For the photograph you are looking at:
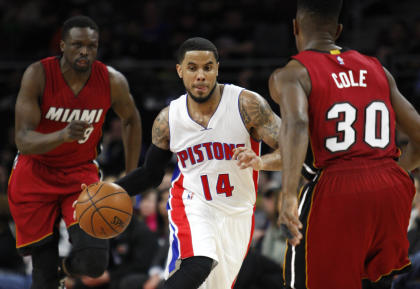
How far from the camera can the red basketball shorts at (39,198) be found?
5.57 m

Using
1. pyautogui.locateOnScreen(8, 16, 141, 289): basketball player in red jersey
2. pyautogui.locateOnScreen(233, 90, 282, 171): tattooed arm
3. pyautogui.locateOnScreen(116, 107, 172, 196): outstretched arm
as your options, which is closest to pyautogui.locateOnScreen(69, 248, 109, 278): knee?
Result: pyautogui.locateOnScreen(8, 16, 141, 289): basketball player in red jersey

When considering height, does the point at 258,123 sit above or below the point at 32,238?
above

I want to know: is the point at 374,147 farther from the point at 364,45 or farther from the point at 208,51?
the point at 364,45

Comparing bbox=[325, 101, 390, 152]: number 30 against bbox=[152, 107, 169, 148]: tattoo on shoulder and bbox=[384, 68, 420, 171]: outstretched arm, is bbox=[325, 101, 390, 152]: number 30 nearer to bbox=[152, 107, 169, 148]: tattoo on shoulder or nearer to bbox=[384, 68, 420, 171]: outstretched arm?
bbox=[384, 68, 420, 171]: outstretched arm

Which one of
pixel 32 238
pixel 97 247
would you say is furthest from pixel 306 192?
pixel 32 238

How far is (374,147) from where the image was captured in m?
3.84

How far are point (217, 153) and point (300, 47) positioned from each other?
117 cm

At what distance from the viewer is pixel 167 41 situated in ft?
39.9

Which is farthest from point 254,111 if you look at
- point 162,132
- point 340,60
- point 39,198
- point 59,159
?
point 39,198

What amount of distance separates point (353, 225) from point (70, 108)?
277cm

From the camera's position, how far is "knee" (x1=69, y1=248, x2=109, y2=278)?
5402 mm

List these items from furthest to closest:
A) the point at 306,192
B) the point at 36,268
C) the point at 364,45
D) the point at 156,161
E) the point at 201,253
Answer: the point at 364,45
the point at 36,268
the point at 156,161
the point at 201,253
the point at 306,192

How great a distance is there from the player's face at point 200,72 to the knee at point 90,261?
1.55m

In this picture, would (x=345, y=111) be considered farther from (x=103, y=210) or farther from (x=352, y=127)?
(x=103, y=210)
